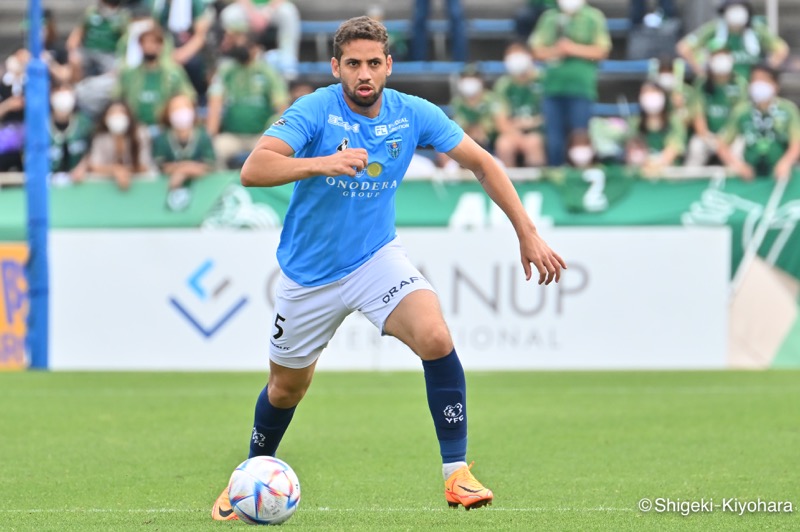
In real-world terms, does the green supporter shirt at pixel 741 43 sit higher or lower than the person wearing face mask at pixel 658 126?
higher

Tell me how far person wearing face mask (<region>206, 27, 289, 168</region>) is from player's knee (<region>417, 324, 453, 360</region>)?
1058 centimetres

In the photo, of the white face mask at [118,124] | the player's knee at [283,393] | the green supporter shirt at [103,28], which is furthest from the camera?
the green supporter shirt at [103,28]

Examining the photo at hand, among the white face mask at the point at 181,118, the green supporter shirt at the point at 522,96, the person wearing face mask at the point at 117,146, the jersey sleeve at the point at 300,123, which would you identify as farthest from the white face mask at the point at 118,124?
the jersey sleeve at the point at 300,123

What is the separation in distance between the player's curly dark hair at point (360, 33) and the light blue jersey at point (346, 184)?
268 mm

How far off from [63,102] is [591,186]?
6535mm

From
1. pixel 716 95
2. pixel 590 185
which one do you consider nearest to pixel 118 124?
pixel 590 185

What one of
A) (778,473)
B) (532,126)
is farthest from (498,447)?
(532,126)

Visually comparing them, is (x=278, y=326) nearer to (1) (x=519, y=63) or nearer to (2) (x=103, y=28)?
(1) (x=519, y=63)

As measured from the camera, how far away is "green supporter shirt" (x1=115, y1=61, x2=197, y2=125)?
1739 centimetres

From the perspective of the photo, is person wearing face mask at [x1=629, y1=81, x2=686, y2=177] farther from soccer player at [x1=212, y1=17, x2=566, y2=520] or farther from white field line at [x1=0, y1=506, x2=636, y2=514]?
white field line at [x1=0, y1=506, x2=636, y2=514]

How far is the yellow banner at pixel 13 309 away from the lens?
15.9 m

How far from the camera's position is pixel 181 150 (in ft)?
54.3

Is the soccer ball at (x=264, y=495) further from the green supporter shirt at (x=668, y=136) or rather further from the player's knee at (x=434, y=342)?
the green supporter shirt at (x=668, y=136)

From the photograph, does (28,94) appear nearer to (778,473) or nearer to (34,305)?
(34,305)
